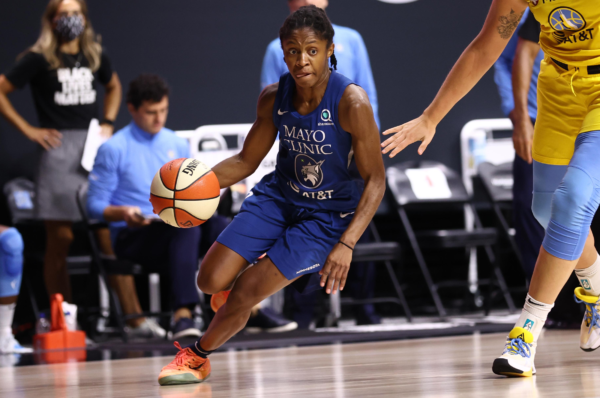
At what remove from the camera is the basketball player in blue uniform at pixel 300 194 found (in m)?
2.90

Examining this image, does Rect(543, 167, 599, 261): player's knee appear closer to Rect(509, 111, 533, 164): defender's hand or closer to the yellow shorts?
the yellow shorts

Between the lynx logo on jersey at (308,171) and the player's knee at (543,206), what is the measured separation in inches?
32.3

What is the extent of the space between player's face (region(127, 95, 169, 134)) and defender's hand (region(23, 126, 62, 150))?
60 centimetres

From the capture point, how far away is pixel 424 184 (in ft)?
20.9

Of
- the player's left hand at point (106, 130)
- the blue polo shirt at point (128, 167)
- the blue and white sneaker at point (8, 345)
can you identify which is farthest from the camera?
the player's left hand at point (106, 130)

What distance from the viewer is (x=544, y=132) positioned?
109 inches

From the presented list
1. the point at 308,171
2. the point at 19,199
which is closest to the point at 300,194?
the point at 308,171

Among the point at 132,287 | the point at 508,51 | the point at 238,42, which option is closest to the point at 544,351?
the point at 508,51

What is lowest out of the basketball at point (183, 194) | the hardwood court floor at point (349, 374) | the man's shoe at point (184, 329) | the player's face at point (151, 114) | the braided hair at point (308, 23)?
the man's shoe at point (184, 329)

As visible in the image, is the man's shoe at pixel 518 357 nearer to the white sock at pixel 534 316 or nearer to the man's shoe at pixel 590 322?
the white sock at pixel 534 316

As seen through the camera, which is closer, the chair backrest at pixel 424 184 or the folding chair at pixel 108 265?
the folding chair at pixel 108 265

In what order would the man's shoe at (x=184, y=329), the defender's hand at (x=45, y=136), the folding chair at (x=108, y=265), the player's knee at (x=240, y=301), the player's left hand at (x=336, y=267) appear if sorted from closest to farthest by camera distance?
1. the player's left hand at (x=336, y=267)
2. the player's knee at (x=240, y=301)
3. the man's shoe at (x=184, y=329)
4. the folding chair at (x=108, y=265)
5. the defender's hand at (x=45, y=136)

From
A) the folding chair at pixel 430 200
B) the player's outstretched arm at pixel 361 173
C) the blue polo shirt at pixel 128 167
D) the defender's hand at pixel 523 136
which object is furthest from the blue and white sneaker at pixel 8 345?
the defender's hand at pixel 523 136

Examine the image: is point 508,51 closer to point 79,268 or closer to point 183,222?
point 183,222
